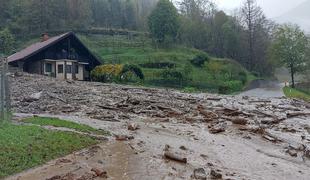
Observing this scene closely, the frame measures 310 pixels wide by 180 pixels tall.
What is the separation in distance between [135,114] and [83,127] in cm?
689

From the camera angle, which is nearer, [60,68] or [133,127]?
[133,127]

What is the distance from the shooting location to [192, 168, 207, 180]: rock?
36.1 feet

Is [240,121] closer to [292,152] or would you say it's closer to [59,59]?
[292,152]

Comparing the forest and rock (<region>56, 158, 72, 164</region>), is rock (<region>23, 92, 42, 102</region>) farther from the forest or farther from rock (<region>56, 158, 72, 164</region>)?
the forest

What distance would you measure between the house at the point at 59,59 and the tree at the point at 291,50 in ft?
94.2

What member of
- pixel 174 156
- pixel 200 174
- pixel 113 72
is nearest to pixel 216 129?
pixel 174 156

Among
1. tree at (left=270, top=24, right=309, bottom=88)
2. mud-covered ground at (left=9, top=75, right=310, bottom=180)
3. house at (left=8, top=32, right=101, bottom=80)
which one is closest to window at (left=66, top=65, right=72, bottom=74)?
house at (left=8, top=32, right=101, bottom=80)

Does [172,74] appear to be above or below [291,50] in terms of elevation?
below

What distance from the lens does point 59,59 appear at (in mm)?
52562

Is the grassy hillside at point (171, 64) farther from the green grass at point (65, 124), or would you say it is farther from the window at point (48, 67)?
the green grass at point (65, 124)

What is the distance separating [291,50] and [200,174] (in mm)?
59328

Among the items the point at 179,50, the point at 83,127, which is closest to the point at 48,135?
the point at 83,127

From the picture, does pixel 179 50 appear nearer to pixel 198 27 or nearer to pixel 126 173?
pixel 198 27

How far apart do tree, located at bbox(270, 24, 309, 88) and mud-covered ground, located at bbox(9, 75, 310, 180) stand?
1519 inches
